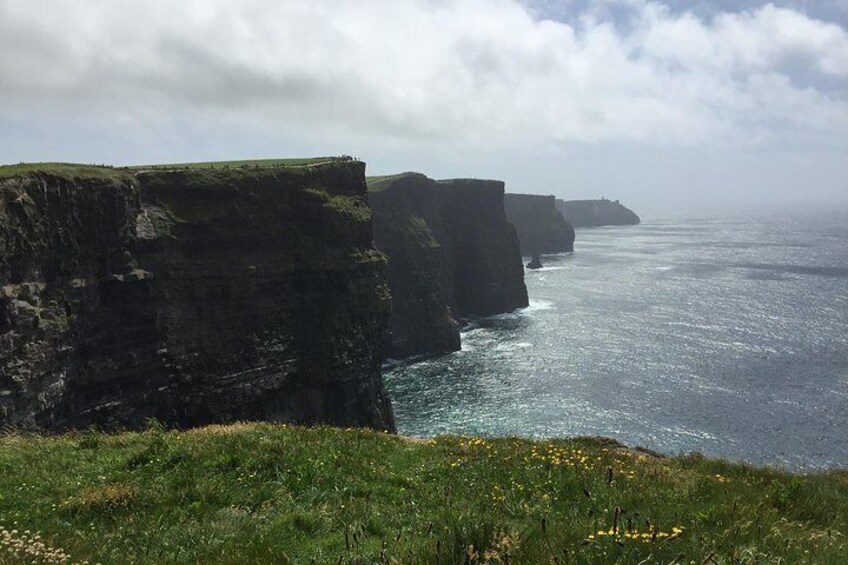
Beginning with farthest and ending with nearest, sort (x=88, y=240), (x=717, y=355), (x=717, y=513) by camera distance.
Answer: (x=717, y=355) → (x=88, y=240) → (x=717, y=513)

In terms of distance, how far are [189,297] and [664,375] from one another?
2605 inches

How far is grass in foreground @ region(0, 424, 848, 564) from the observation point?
21.6 ft

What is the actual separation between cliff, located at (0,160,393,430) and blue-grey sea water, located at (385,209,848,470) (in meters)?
17.0

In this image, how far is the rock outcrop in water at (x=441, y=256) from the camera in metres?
109

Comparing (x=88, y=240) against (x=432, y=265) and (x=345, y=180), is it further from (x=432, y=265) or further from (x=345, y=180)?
(x=432, y=265)

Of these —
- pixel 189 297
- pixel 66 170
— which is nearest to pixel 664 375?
pixel 189 297

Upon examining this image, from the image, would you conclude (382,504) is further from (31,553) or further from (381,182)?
(381,182)

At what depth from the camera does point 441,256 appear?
129m

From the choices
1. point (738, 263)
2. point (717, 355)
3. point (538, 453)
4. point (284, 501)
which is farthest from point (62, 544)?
point (738, 263)

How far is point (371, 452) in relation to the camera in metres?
14.4

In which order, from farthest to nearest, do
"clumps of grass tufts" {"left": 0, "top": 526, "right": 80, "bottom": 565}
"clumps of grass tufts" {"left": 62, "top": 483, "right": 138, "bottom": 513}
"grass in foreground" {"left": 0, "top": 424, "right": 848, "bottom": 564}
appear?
"clumps of grass tufts" {"left": 62, "top": 483, "right": 138, "bottom": 513} → "grass in foreground" {"left": 0, "top": 424, "right": 848, "bottom": 564} → "clumps of grass tufts" {"left": 0, "top": 526, "right": 80, "bottom": 565}

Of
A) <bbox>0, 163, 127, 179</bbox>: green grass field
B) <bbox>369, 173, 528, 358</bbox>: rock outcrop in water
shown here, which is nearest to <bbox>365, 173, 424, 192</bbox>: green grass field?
<bbox>369, 173, 528, 358</bbox>: rock outcrop in water

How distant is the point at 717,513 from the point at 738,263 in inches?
8238

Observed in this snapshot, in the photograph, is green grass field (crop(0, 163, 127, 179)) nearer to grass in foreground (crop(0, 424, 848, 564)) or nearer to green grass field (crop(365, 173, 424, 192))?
grass in foreground (crop(0, 424, 848, 564))
